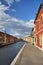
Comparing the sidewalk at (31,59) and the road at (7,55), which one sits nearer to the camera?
the sidewalk at (31,59)

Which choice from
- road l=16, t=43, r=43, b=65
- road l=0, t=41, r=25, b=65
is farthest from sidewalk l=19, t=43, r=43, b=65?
road l=0, t=41, r=25, b=65

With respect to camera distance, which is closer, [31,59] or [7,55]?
[31,59]

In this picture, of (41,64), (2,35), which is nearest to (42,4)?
(41,64)

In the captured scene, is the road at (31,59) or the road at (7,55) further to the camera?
the road at (7,55)

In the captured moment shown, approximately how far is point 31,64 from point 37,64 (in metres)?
0.44

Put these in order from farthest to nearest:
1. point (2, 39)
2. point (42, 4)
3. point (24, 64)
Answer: point (2, 39) < point (42, 4) < point (24, 64)

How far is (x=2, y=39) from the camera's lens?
9225 cm

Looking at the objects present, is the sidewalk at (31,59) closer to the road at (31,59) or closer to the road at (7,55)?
the road at (31,59)

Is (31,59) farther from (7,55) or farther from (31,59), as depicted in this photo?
(7,55)

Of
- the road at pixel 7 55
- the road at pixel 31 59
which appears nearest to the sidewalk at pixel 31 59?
the road at pixel 31 59

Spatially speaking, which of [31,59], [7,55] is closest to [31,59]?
[31,59]

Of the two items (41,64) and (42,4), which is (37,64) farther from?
(42,4)

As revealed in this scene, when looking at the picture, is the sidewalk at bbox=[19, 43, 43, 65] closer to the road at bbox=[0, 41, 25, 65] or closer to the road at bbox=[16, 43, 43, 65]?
the road at bbox=[16, 43, 43, 65]

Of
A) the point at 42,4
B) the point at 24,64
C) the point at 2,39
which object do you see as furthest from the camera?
the point at 2,39
